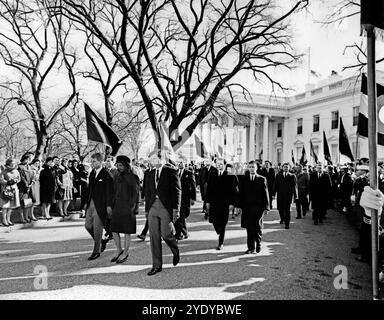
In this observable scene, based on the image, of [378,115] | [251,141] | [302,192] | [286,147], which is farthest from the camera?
[251,141]

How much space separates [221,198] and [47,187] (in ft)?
19.0

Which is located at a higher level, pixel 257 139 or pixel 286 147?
pixel 257 139

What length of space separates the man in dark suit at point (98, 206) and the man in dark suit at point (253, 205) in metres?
2.78

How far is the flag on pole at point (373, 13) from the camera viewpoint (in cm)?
272

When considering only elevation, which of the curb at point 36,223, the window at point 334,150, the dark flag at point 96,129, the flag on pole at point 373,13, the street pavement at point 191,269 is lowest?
the street pavement at point 191,269

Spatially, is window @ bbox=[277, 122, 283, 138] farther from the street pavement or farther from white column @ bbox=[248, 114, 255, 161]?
the street pavement

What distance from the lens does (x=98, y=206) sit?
633cm

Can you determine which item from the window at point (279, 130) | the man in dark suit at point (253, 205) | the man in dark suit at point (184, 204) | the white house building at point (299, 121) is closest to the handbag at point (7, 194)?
the man in dark suit at point (184, 204)

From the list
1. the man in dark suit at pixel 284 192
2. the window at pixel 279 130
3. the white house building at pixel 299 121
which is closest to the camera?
the man in dark suit at pixel 284 192

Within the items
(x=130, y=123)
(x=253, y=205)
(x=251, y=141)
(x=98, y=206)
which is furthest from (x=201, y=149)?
(x=251, y=141)

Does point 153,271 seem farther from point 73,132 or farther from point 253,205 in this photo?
point 73,132

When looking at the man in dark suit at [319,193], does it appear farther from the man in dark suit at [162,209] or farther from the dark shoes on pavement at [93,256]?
the dark shoes on pavement at [93,256]

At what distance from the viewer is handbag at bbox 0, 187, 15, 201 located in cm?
896

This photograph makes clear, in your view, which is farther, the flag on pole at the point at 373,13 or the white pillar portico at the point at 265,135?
the white pillar portico at the point at 265,135
